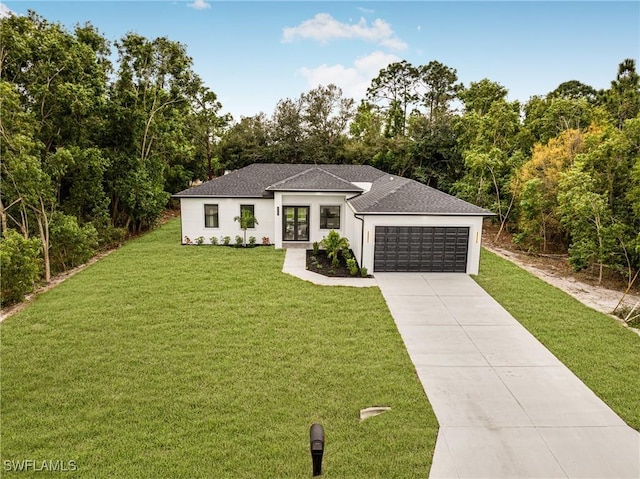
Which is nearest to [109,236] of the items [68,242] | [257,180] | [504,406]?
[68,242]

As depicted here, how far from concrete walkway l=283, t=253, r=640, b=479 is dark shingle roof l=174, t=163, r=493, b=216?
4.73 metres

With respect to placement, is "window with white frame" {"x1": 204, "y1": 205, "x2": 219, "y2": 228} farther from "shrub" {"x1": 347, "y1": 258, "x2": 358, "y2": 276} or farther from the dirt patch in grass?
the dirt patch in grass

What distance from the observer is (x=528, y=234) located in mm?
19562

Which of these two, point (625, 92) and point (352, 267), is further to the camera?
point (625, 92)

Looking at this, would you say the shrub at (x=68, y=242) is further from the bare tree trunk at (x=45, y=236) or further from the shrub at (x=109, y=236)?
the shrub at (x=109, y=236)

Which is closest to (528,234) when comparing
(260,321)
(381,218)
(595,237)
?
(595,237)

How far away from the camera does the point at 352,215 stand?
1773 cm

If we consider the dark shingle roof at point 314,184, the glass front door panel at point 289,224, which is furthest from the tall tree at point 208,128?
the glass front door panel at point 289,224

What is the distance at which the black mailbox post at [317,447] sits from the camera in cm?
489

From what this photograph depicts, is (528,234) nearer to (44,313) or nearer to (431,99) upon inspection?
(44,313)

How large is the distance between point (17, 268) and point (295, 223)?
35.9ft

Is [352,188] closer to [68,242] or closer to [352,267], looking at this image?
[352,267]

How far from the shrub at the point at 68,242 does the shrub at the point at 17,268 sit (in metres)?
2.88

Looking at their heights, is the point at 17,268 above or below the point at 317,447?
above
